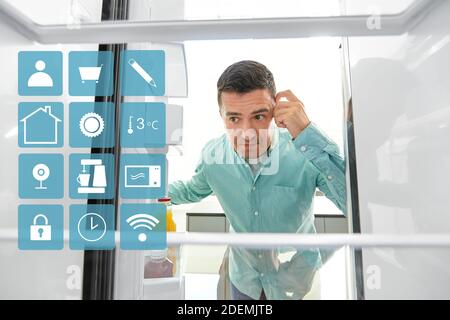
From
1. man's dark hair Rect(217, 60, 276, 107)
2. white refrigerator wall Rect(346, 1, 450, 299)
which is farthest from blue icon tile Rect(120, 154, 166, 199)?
white refrigerator wall Rect(346, 1, 450, 299)

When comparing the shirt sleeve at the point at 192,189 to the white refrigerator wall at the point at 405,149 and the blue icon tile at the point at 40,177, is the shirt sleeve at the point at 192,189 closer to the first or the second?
the blue icon tile at the point at 40,177

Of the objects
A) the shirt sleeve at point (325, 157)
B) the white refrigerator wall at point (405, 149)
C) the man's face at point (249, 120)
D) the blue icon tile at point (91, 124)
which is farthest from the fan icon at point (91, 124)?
the white refrigerator wall at point (405, 149)

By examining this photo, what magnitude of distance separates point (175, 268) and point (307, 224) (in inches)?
12.8

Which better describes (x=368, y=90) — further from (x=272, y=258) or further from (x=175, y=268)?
(x=175, y=268)

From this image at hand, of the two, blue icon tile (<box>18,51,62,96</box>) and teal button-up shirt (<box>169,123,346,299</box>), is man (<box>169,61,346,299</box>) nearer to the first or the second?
teal button-up shirt (<box>169,123,346,299</box>)

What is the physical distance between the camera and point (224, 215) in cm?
72

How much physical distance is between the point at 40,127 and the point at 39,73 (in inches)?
3.7

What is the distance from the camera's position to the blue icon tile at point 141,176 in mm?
512

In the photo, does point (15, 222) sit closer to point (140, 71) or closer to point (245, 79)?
point (140, 71)

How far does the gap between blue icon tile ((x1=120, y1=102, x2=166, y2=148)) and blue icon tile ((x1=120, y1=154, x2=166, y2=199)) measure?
0.08 ft

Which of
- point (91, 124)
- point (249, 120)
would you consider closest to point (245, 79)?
point (249, 120)

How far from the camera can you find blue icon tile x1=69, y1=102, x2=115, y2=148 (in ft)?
1.64

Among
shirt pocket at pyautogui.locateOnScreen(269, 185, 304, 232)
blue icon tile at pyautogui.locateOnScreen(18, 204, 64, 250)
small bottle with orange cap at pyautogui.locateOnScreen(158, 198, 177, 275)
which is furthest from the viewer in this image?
shirt pocket at pyautogui.locateOnScreen(269, 185, 304, 232)
